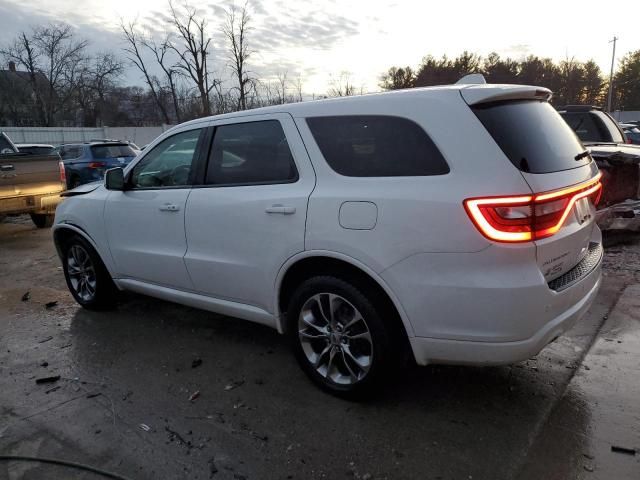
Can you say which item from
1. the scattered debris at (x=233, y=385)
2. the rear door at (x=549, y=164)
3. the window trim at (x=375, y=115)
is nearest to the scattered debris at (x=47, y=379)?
the scattered debris at (x=233, y=385)

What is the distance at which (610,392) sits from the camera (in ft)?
9.95

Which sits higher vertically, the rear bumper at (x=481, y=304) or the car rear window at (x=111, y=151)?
the car rear window at (x=111, y=151)

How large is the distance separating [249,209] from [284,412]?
1312 millimetres

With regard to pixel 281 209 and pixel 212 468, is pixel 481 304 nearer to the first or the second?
pixel 281 209

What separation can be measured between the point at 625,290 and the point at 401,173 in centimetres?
361

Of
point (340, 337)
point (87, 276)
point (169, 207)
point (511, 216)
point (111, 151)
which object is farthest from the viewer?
point (111, 151)

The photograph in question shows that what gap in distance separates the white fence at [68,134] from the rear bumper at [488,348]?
33.6 metres

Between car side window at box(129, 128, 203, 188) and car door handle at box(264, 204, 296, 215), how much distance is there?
97cm

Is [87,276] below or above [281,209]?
below

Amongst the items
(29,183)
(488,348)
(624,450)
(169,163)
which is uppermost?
(169,163)

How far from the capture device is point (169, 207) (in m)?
3.77

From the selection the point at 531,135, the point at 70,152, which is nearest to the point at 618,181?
the point at 531,135

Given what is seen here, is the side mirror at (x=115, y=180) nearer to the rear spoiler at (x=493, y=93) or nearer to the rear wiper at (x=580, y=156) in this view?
the rear spoiler at (x=493, y=93)

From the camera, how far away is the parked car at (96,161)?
13102 millimetres
